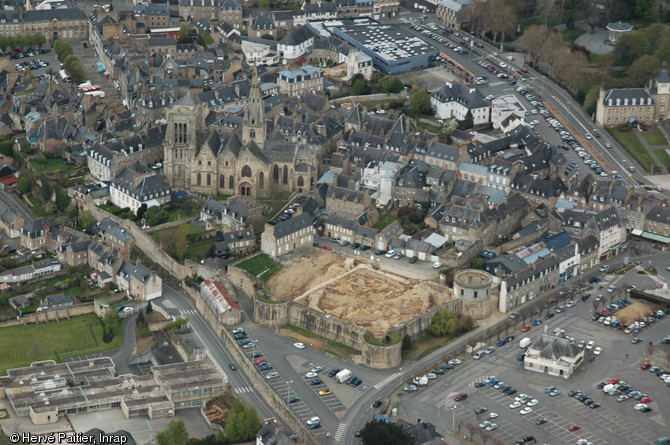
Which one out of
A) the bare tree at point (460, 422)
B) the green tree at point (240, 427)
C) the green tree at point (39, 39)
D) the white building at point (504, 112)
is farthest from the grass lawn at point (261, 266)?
the green tree at point (39, 39)

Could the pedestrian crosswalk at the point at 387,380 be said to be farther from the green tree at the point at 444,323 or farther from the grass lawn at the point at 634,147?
the grass lawn at the point at 634,147

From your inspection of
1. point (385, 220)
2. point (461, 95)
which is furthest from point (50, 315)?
point (461, 95)

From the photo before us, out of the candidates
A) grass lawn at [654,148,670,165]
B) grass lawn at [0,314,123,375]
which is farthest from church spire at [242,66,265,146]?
grass lawn at [654,148,670,165]

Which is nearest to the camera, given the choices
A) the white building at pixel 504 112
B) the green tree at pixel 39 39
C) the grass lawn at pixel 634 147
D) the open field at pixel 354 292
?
the open field at pixel 354 292

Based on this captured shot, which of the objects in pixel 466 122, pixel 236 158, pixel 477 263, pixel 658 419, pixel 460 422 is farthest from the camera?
pixel 466 122

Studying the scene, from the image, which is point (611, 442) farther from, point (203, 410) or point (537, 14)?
point (537, 14)

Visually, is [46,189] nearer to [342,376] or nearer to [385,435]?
[342,376]
